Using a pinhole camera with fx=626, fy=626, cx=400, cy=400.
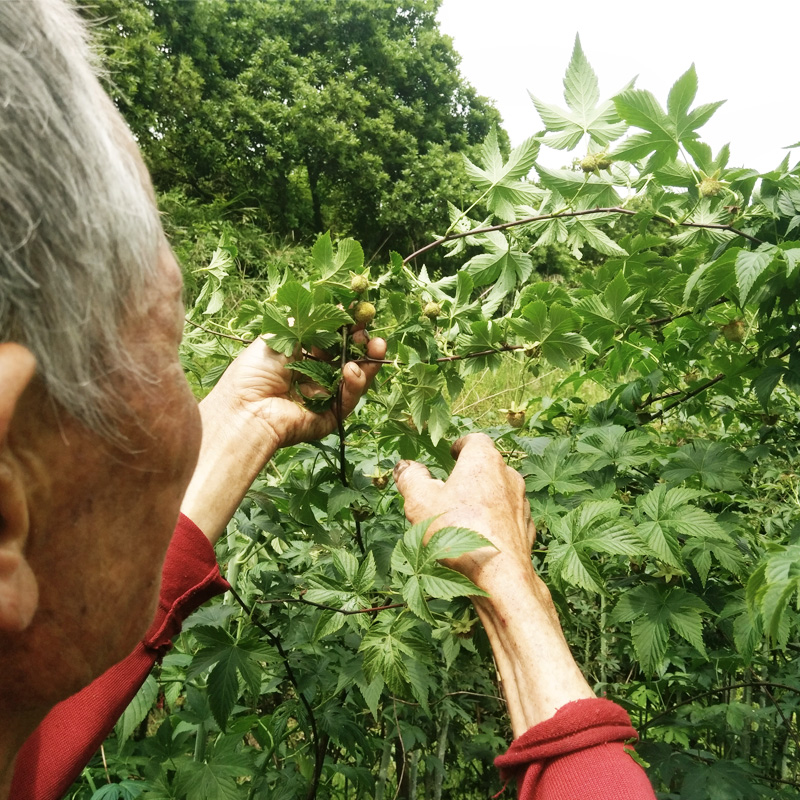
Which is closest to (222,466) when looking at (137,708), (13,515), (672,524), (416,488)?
(416,488)

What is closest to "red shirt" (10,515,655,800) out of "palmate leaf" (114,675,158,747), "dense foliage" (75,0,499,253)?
"palmate leaf" (114,675,158,747)

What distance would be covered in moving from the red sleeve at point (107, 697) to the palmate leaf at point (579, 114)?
3.47 feet

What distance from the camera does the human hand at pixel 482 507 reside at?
102cm

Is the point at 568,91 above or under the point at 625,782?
above

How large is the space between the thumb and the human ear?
0.68 m

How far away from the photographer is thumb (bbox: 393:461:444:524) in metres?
1.14

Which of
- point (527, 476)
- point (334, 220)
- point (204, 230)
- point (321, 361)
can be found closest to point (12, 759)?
point (321, 361)

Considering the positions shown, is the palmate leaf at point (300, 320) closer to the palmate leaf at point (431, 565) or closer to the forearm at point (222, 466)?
the forearm at point (222, 466)

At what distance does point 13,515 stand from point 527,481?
94 centimetres

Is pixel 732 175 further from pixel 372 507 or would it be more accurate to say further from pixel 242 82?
pixel 242 82

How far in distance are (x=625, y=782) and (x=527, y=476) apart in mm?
573

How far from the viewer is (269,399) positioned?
130cm

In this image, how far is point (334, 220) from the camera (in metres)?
11.2

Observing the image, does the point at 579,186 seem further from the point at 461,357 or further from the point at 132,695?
the point at 132,695
